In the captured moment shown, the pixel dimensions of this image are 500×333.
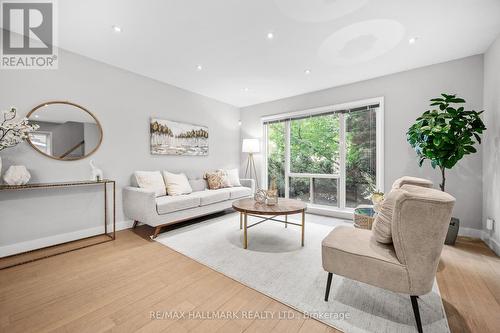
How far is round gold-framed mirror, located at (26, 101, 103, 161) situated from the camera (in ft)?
8.52

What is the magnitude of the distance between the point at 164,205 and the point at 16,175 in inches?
62.3

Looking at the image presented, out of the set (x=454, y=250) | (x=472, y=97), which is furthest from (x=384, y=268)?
(x=472, y=97)

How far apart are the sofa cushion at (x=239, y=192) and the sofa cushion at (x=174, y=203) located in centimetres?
88

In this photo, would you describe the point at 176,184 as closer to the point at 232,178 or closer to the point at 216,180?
the point at 216,180

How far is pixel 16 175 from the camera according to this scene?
2287mm

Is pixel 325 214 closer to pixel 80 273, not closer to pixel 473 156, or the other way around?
pixel 473 156

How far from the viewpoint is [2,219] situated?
236 cm

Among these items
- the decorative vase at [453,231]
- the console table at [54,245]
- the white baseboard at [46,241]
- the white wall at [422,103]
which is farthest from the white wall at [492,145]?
the white baseboard at [46,241]

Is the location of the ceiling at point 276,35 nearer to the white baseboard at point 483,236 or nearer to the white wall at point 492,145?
the white wall at point 492,145

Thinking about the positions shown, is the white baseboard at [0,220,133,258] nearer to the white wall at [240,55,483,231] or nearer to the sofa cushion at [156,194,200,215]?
the sofa cushion at [156,194,200,215]

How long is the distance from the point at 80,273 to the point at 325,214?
3819 millimetres

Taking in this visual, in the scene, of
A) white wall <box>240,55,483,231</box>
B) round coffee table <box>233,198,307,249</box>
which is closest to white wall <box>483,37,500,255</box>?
white wall <box>240,55,483,231</box>

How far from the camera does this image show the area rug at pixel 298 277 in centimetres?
145

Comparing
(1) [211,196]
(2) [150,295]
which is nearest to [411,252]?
(2) [150,295]
